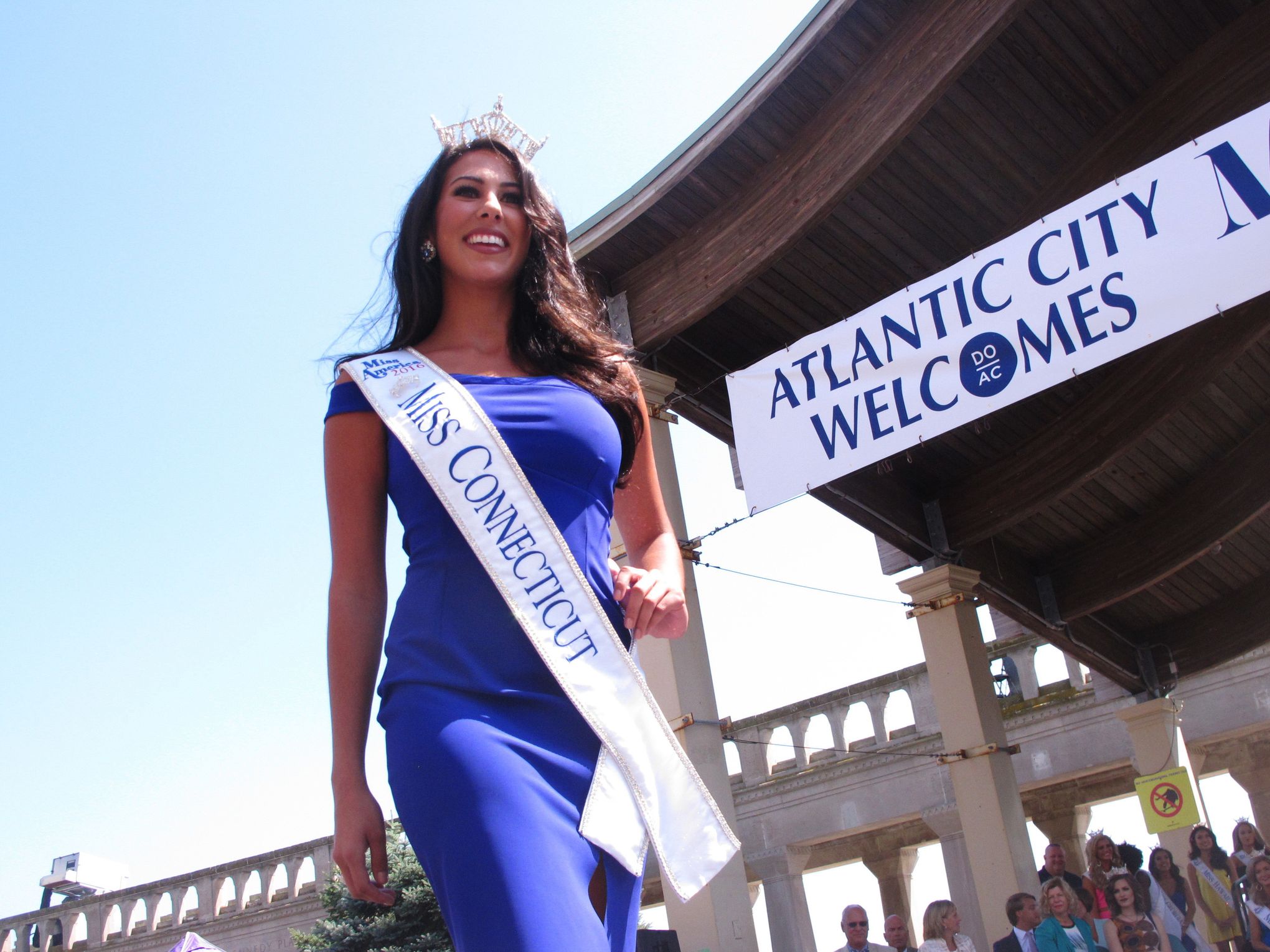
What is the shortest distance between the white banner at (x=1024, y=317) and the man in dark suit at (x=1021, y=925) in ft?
10.1

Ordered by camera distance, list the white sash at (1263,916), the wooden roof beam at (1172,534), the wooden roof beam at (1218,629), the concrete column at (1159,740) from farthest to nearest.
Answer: the concrete column at (1159,740), the wooden roof beam at (1218,629), the wooden roof beam at (1172,534), the white sash at (1263,916)

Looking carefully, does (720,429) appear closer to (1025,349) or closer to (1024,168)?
(1024,168)

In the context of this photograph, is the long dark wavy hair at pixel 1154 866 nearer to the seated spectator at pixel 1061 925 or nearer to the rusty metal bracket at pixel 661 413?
the seated spectator at pixel 1061 925

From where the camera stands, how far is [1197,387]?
7.16m

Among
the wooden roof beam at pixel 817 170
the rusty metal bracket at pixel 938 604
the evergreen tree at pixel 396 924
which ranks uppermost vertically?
the wooden roof beam at pixel 817 170

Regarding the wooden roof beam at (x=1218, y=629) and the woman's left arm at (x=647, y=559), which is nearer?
the woman's left arm at (x=647, y=559)

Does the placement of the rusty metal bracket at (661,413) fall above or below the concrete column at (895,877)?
above

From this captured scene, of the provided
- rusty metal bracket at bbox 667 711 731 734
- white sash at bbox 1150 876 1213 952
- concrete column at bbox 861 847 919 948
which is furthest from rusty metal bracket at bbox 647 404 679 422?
concrete column at bbox 861 847 919 948

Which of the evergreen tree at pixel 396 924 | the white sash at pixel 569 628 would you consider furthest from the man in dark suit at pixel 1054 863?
the evergreen tree at pixel 396 924

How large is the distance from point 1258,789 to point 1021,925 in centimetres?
709

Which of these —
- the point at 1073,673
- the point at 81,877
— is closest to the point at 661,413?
the point at 1073,673

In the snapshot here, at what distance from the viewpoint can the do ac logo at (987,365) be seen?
16.1 feet

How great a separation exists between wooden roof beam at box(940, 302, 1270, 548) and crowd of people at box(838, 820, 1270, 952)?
2686mm

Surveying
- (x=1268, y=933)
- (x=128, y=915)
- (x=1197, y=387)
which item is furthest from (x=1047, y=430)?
(x=128, y=915)
